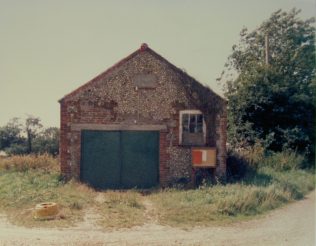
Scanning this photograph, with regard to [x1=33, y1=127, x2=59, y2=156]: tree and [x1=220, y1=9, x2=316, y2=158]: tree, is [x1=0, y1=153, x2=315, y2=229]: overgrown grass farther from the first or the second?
[x1=33, y1=127, x2=59, y2=156]: tree

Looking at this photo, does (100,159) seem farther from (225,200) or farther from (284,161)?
(284,161)

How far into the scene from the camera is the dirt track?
8.50m

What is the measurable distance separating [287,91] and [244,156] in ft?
18.2

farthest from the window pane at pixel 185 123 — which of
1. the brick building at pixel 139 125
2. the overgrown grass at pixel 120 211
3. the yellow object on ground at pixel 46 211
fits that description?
the yellow object on ground at pixel 46 211

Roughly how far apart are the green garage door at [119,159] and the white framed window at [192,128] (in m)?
1.18

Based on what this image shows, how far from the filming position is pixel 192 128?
16.0 meters

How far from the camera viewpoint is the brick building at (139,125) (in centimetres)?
1543

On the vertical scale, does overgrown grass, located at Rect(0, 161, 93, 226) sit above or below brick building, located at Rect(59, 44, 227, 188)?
below

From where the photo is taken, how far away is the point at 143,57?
15.9 m

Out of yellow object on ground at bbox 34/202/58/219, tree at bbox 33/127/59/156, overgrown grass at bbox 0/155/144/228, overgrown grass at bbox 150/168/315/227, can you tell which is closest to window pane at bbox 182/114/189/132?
overgrown grass at bbox 150/168/315/227

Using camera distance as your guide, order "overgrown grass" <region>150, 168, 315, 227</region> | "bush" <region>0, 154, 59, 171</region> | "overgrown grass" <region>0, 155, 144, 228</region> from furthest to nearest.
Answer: "bush" <region>0, 154, 59, 171</region> < "overgrown grass" <region>150, 168, 315, 227</region> < "overgrown grass" <region>0, 155, 144, 228</region>

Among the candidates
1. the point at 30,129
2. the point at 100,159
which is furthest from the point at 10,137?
the point at 100,159

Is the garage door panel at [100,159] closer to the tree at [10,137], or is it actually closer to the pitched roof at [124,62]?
the pitched roof at [124,62]

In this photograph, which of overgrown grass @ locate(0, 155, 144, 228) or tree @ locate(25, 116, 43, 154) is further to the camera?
tree @ locate(25, 116, 43, 154)
